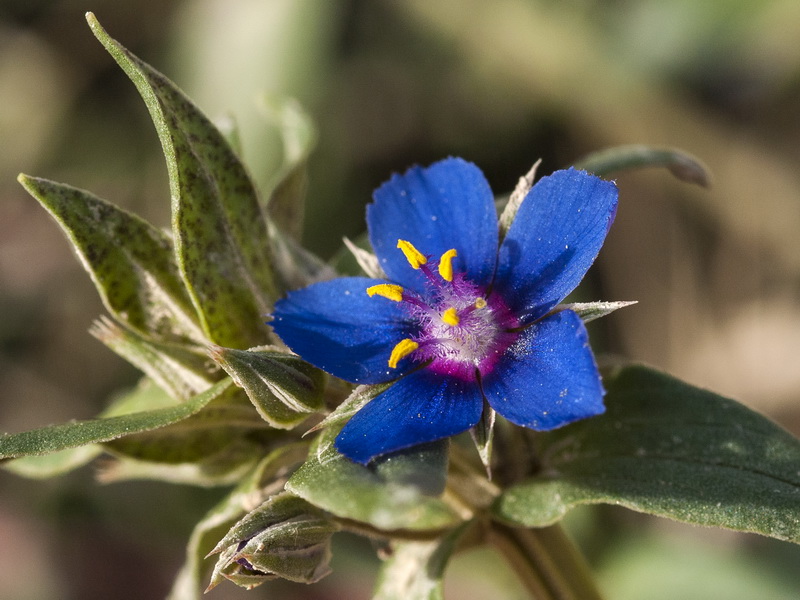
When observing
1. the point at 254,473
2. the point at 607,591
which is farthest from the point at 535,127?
the point at 254,473

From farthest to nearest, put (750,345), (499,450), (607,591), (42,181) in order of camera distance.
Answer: (750,345)
(607,591)
(499,450)
(42,181)

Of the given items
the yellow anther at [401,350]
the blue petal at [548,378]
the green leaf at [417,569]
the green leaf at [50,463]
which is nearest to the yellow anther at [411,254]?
the yellow anther at [401,350]

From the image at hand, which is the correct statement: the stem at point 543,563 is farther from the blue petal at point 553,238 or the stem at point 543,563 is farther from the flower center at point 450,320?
the blue petal at point 553,238

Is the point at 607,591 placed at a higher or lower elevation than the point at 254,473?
lower

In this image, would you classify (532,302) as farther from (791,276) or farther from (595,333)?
(791,276)

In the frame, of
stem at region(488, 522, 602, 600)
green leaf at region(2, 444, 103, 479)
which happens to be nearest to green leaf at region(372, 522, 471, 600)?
stem at region(488, 522, 602, 600)

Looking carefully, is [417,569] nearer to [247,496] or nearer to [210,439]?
[247,496]
